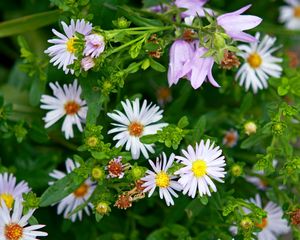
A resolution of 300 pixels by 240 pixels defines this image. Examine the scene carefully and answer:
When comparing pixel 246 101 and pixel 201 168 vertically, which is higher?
pixel 246 101

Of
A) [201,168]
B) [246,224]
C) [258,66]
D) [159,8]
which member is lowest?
[246,224]

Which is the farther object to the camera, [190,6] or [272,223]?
[272,223]

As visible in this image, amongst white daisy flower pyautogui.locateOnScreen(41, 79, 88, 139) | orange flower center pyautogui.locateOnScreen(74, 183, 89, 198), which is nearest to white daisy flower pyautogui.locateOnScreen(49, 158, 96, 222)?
orange flower center pyautogui.locateOnScreen(74, 183, 89, 198)

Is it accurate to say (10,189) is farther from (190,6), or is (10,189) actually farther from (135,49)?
(190,6)

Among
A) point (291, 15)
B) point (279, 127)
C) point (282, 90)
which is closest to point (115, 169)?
point (279, 127)

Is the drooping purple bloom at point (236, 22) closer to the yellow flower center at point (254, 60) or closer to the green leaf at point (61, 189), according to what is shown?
the yellow flower center at point (254, 60)

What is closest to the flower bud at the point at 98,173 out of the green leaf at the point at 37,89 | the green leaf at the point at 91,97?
the green leaf at the point at 91,97

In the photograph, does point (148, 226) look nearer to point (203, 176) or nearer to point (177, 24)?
point (203, 176)
